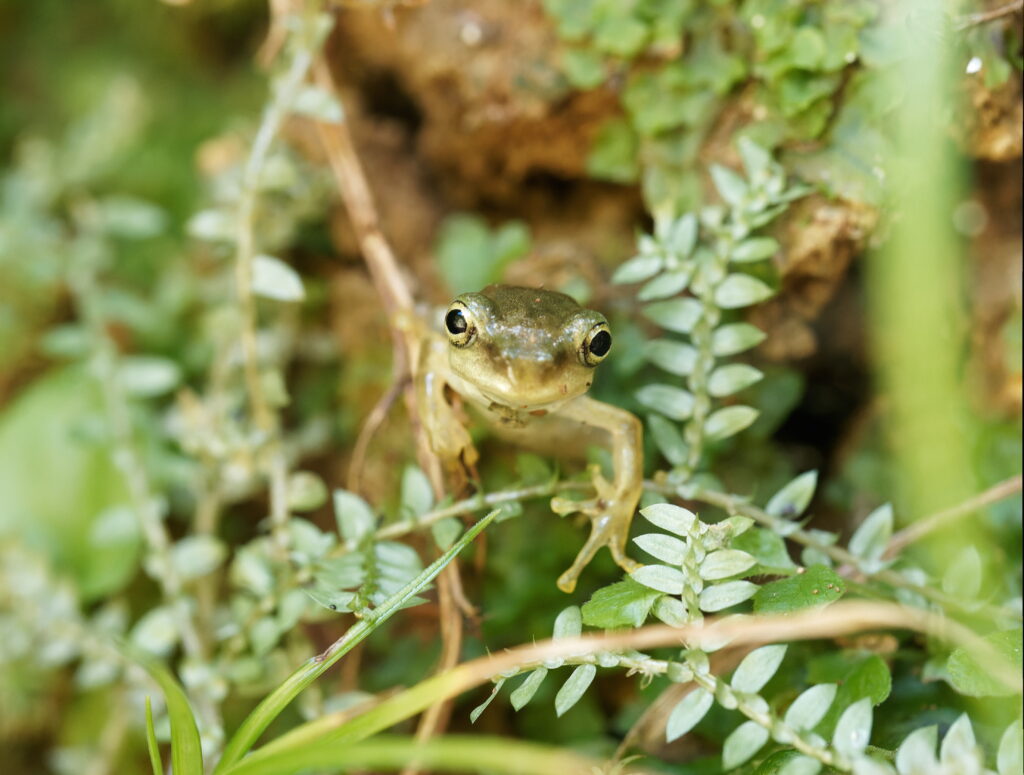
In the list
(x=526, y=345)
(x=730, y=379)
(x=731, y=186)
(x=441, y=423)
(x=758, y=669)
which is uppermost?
(x=731, y=186)

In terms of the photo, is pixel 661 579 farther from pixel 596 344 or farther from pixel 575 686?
pixel 596 344

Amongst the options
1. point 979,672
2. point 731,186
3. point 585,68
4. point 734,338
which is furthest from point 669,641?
point 585,68

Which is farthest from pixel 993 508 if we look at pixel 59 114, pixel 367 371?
pixel 59 114

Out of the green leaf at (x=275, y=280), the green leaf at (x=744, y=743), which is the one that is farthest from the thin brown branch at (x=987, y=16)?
the green leaf at (x=275, y=280)

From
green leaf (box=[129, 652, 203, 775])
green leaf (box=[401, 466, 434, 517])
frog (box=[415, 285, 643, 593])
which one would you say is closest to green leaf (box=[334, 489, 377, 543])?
green leaf (box=[401, 466, 434, 517])

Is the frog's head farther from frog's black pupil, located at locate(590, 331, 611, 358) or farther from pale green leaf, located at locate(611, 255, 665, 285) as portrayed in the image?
pale green leaf, located at locate(611, 255, 665, 285)

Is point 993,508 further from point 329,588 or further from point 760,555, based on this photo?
point 329,588
